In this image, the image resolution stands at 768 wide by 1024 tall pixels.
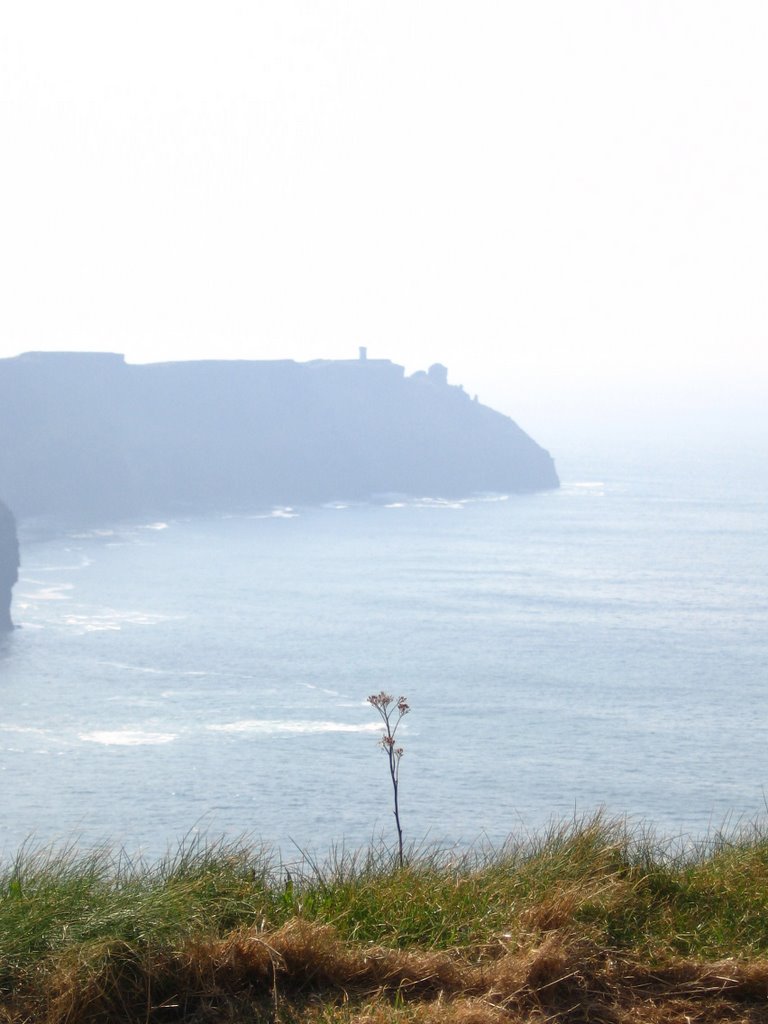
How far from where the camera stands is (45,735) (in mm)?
54062

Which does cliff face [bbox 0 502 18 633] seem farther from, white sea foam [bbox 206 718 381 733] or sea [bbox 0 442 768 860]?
white sea foam [bbox 206 718 381 733]

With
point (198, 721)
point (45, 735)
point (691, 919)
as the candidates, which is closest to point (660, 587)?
point (198, 721)

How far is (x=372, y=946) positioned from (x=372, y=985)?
7.3 inches

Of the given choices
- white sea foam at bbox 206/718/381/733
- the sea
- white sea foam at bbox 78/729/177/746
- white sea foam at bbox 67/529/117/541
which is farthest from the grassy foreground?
white sea foam at bbox 67/529/117/541

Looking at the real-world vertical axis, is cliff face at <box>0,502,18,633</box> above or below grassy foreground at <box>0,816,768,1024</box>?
below

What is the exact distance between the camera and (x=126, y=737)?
5369 centimetres

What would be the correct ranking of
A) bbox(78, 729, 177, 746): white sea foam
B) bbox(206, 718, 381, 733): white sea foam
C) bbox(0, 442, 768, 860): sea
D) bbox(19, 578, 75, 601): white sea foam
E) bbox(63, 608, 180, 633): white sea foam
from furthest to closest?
bbox(19, 578, 75, 601): white sea foam < bbox(63, 608, 180, 633): white sea foam < bbox(206, 718, 381, 733): white sea foam < bbox(78, 729, 177, 746): white sea foam < bbox(0, 442, 768, 860): sea

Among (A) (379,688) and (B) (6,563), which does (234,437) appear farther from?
(A) (379,688)

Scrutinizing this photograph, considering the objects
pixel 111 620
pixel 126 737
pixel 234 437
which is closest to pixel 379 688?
pixel 126 737

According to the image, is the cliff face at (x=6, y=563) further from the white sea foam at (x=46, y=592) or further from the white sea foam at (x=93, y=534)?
the white sea foam at (x=93, y=534)

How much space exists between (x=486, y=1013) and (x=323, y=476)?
171230 millimetres

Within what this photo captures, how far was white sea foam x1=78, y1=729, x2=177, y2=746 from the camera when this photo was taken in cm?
5281

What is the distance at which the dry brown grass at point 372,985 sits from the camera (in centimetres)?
399

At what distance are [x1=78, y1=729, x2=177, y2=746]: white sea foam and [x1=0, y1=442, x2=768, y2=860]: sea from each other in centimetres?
20
